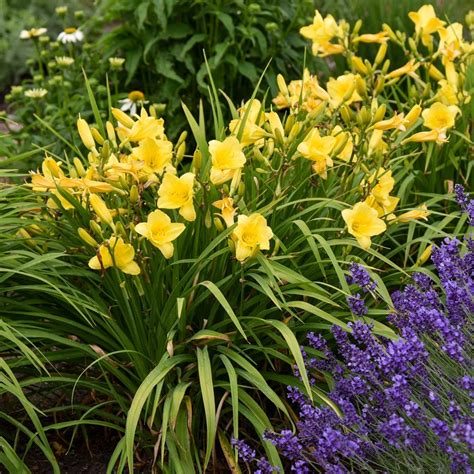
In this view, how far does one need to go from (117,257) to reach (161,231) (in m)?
0.14

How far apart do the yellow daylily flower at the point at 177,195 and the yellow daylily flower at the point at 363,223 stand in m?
0.45

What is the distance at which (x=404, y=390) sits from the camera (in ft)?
7.09

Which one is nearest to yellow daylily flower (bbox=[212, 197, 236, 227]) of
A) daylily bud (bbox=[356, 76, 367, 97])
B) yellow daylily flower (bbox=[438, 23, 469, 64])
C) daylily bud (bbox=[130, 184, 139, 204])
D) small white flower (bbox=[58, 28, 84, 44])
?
daylily bud (bbox=[130, 184, 139, 204])

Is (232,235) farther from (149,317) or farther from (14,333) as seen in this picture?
(14,333)

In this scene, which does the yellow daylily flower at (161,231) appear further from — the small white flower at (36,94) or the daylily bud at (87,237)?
the small white flower at (36,94)

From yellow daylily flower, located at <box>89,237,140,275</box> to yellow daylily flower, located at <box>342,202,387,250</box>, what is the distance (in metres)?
0.62

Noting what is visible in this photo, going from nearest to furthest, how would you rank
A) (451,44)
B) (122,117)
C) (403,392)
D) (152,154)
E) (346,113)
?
(403,392)
(152,154)
(122,117)
(346,113)
(451,44)

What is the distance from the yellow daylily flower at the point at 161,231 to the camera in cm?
251

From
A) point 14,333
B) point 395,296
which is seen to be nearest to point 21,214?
point 14,333

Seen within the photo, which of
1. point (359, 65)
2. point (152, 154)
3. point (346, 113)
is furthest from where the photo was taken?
point (359, 65)

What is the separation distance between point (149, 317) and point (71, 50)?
252 centimetres

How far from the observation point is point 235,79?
4.72 m

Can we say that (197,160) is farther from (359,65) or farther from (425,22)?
(425,22)

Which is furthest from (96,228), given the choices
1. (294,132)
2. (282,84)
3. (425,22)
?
(425,22)
